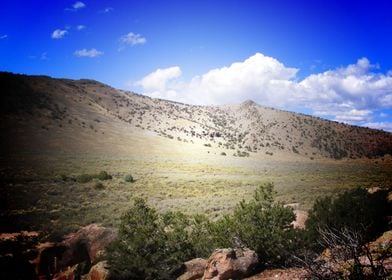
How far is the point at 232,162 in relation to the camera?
219 ft

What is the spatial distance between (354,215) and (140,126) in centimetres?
8305

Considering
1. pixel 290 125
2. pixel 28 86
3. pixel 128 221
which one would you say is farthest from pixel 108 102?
pixel 128 221

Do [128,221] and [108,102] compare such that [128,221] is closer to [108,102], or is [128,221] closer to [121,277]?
[121,277]

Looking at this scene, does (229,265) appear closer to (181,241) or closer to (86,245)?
(181,241)

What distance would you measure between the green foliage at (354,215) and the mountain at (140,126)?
5462cm

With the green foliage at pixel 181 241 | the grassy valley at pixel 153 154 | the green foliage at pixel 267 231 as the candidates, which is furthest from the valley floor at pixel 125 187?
the green foliage at pixel 181 241

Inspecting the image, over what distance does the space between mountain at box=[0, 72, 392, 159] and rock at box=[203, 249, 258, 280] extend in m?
54.1

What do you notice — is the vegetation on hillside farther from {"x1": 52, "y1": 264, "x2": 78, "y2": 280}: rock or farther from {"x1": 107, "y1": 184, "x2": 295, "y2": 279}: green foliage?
{"x1": 52, "y1": 264, "x2": 78, "y2": 280}: rock

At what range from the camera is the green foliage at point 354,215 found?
42.7 ft

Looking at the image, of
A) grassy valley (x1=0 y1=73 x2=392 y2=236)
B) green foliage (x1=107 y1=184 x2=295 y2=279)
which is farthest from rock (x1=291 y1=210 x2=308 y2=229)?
grassy valley (x1=0 y1=73 x2=392 y2=236)

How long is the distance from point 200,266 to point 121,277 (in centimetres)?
310

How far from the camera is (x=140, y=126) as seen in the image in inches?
3654

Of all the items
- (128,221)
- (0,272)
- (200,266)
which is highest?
(128,221)

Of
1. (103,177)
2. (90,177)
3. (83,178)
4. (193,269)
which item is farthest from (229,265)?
(103,177)
